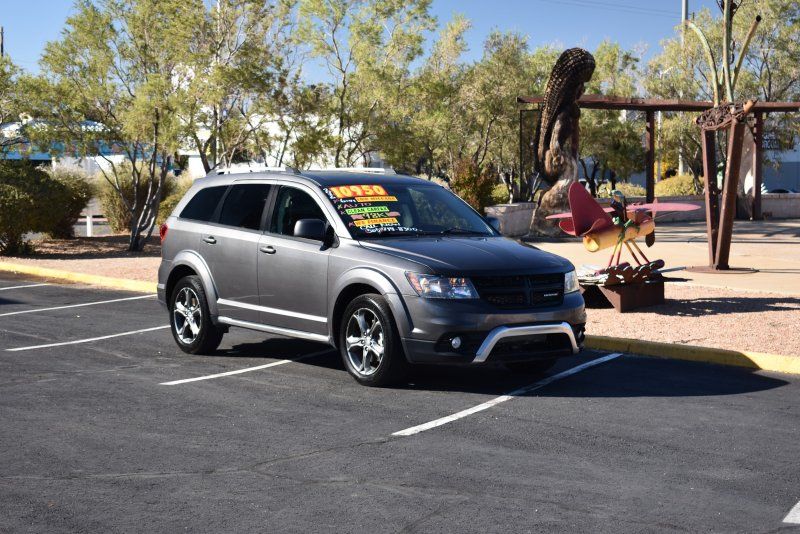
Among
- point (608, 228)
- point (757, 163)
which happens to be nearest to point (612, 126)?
point (757, 163)

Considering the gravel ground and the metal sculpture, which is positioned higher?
the metal sculpture

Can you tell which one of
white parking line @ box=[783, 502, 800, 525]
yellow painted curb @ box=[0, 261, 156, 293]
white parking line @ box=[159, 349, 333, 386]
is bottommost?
white parking line @ box=[783, 502, 800, 525]

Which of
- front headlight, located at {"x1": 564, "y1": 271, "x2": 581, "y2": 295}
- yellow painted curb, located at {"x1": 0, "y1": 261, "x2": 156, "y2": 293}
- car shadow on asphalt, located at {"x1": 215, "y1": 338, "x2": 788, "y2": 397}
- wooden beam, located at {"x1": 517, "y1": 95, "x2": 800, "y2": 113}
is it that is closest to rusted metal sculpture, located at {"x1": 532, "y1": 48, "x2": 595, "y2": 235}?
wooden beam, located at {"x1": 517, "y1": 95, "x2": 800, "y2": 113}

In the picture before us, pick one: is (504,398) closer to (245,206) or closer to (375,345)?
(375,345)

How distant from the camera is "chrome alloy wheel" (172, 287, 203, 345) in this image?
1013cm

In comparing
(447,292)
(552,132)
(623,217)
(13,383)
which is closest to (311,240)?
(447,292)

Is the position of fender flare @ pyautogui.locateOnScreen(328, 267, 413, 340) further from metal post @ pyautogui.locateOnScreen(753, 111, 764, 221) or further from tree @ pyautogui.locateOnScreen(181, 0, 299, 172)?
metal post @ pyautogui.locateOnScreen(753, 111, 764, 221)

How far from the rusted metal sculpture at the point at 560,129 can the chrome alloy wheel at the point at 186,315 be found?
53.1ft

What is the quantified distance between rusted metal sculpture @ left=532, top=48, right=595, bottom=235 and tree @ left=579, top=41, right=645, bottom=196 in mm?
15548

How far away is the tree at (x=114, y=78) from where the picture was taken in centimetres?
2114

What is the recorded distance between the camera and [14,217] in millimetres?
21656

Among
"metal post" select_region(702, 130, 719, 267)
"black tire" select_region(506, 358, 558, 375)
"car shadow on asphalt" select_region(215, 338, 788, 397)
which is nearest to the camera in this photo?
"car shadow on asphalt" select_region(215, 338, 788, 397)

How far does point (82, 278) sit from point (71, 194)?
8868 mm

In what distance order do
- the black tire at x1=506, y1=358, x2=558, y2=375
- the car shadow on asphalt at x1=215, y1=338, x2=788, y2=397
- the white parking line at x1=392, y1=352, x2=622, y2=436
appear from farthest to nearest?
the black tire at x1=506, y1=358, x2=558, y2=375
the car shadow on asphalt at x1=215, y1=338, x2=788, y2=397
the white parking line at x1=392, y1=352, x2=622, y2=436
